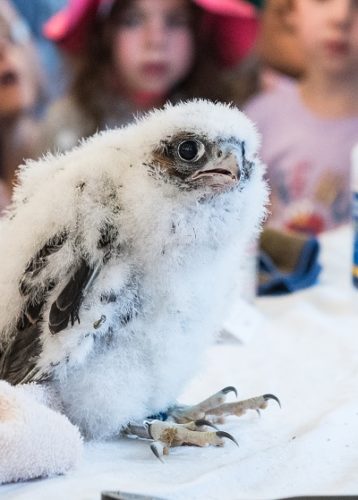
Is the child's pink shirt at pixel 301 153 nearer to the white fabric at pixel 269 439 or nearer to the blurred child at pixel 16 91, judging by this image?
the blurred child at pixel 16 91

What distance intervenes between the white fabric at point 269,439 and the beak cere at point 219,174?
244 mm

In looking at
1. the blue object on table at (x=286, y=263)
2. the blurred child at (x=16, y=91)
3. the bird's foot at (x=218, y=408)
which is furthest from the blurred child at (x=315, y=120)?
the bird's foot at (x=218, y=408)

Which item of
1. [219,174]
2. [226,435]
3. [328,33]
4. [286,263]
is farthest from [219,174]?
[328,33]

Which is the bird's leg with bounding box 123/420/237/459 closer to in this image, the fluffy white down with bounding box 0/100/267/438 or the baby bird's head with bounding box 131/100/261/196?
the fluffy white down with bounding box 0/100/267/438

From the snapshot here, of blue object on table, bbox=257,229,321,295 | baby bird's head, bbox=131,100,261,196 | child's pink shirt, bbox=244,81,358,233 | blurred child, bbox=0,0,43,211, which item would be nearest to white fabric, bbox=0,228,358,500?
blue object on table, bbox=257,229,321,295

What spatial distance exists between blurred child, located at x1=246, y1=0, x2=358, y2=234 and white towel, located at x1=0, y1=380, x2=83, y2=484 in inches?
49.5

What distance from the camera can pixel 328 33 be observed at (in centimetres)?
190

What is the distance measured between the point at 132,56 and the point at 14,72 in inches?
10.4

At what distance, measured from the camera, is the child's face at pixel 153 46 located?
5.96 feet

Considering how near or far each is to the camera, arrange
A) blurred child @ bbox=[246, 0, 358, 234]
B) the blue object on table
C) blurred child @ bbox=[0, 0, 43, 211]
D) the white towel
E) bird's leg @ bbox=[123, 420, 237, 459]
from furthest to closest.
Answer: blurred child @ bbox=[246, 0, 358, 234] → blurred child @ bbox=[0, 0, 43, 211] → the blue object on table → bird's leg @ bbox=[123, 420, 237, 459] → the white towel

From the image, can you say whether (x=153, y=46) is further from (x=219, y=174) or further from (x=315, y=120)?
(x=219, y=174)

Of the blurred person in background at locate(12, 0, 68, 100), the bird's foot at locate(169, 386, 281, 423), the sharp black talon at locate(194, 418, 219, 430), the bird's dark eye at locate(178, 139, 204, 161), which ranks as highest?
Result: the blurred person in background at locate(12, 0, 68, 100)

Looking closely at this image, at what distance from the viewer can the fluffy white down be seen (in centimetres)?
71

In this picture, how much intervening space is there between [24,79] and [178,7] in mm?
379
